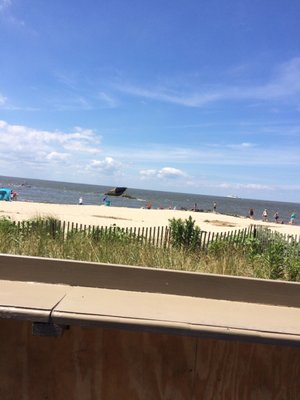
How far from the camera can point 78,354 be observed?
8.21ft

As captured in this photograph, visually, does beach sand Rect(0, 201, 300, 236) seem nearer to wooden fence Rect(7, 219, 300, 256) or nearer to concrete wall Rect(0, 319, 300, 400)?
wooden fence Rect(7, 219, 300, 256)

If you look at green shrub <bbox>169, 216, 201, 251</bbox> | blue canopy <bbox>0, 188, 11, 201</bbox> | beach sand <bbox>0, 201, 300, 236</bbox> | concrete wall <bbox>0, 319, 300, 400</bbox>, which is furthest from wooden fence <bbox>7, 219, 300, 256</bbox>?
blue canopy <bbox>0, 188, 11, 201</bbox>

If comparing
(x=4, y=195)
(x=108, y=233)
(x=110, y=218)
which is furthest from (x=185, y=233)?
(x=4, y=195)

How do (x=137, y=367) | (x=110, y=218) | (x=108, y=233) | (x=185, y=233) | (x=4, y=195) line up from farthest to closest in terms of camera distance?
(x=4, y=195) → (x=110, y=218) → (x=185, y=233) → (x=108, y=233) → (x=137, y=367)

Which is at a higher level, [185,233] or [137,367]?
[185,233]

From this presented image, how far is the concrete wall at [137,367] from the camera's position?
7.98 ft

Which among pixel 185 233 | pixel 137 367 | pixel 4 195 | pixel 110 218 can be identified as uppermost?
pixel 185 233

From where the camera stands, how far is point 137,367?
2488 millimetres

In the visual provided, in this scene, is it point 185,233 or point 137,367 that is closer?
point 137,367

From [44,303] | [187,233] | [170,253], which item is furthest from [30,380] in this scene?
[187,233]

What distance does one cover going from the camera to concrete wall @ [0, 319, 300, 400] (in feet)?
7.98

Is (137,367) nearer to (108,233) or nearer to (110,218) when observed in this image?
(108,233)

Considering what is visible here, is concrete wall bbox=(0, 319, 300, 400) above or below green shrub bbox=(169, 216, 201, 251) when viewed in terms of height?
below

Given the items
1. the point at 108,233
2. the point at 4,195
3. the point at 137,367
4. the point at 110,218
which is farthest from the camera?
the point at 4,195
